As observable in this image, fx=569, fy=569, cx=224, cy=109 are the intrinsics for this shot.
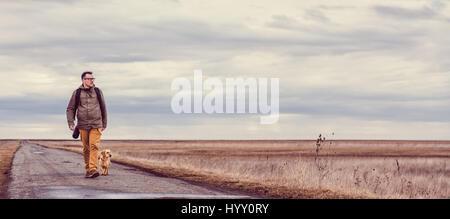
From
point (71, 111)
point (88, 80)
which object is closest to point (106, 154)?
point (71, 111)

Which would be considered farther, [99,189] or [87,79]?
[87,79]

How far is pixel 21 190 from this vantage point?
1266 cm

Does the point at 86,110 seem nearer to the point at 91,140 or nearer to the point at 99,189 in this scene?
the point at 91,140

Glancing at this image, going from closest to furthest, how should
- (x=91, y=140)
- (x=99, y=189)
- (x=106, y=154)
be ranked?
(x=99, y=189) < (x=91, y=140) < (x=106, y=154)

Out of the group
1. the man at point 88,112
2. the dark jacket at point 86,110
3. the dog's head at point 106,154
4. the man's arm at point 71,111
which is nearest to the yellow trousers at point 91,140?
the man at point 88,112

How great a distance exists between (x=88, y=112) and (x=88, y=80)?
84 centimetres

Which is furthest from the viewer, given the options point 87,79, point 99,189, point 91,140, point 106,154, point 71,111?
point 106,154

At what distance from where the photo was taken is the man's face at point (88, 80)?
14258mm

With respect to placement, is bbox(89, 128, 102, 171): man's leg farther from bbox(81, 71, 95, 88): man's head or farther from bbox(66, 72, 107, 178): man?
bbox(81, 71, 95, 88): man's head

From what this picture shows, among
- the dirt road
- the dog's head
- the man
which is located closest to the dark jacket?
the man

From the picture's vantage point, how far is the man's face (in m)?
14.3

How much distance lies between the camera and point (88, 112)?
47.6ft
